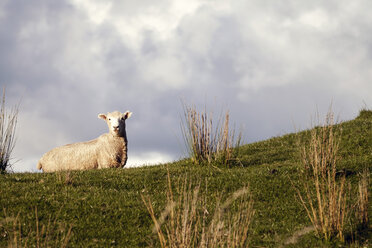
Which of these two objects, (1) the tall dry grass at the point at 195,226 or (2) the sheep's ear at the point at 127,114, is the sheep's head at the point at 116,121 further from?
(1) the tall dry grass at the point at 195,226

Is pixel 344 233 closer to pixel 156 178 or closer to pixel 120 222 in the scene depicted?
pixel 120 222

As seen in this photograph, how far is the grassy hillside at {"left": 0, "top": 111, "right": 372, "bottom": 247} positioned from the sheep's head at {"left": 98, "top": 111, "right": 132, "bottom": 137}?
5.29 feet

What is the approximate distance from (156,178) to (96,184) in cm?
171

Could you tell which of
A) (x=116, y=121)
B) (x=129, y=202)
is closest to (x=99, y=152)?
(x=116, y=121)

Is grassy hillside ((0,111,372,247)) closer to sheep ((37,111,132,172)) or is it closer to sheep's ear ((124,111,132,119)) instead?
sheep ((37,111,132,172))

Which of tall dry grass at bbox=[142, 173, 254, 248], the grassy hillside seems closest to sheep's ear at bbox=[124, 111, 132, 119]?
the grassy hillside

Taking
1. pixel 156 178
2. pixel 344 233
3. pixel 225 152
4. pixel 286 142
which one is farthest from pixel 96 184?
pixel 286 142

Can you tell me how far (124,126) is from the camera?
1648 cm

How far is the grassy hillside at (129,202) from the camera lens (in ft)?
29.6

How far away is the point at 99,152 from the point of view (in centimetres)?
1664

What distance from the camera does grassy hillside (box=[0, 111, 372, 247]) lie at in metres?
9.03

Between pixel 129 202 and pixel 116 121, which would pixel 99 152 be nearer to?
pixel 116 121

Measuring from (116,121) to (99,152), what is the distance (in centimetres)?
152

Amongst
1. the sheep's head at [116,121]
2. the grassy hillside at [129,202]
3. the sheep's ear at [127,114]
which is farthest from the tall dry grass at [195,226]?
the sheep's ear at [127,114]
